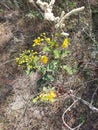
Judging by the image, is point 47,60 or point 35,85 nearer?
point 47,60

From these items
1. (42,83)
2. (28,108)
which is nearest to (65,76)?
(42,83)

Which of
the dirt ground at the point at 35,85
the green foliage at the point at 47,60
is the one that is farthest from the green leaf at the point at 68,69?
the dirt ground at the point at 35,85

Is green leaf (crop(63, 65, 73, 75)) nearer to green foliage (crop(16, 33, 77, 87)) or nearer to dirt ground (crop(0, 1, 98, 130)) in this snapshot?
green foliage (crop(16, 33, 77, 87))

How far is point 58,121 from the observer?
111 inches

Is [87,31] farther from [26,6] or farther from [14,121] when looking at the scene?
[14,121]

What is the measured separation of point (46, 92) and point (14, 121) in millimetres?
418

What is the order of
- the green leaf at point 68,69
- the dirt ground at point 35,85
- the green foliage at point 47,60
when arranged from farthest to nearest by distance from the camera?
the dirt ground at point 35,85, the green leaf at point 68,69, the green foliage at point 47,60

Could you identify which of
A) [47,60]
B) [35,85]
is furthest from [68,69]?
[35,85]

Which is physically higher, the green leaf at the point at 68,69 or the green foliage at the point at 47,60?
the green foliage at the point at 47,60

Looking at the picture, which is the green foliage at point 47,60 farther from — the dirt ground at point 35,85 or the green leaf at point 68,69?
the dirt ground at point 35,85

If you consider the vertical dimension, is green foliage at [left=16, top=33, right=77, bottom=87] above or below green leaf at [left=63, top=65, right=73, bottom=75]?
above

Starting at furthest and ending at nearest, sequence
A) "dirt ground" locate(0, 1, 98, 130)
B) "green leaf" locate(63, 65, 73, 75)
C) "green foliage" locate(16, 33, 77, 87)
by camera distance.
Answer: "dirt ground" locate(0, 1, 98, 130) → "green leaf" locate(63, 65, 73, 75) → "green foliage" locate(16, 33, 77, 87)

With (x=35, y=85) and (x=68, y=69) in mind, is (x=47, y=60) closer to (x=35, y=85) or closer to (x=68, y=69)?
(x=68, y=69)

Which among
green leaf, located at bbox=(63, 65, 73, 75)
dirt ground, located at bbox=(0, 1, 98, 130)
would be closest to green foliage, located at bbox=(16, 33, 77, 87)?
green leaf, located at bbox=(63, 65, 73, 75)
